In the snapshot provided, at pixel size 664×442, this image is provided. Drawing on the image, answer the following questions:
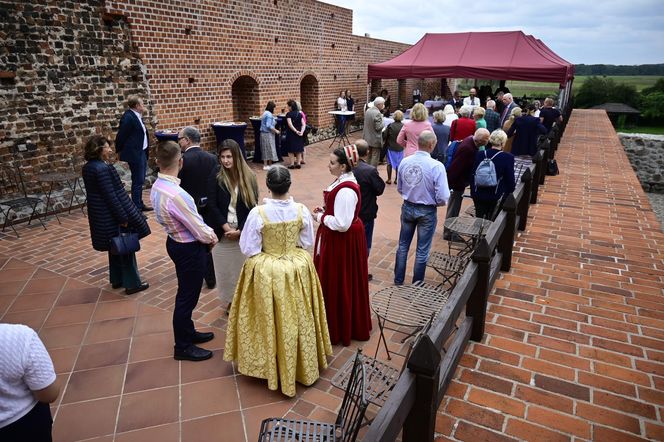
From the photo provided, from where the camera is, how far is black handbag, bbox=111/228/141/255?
4383 millimetres

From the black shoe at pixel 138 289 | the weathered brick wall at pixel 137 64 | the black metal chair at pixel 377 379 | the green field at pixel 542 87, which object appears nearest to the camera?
the black metal chair at pixel 377 379

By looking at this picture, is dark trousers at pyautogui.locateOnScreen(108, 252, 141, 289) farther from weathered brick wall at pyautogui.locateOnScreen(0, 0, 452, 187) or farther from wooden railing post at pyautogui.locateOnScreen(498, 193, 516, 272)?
wooden railing post at pyautogui.locateOnScreen(498, 193, 516, 272)

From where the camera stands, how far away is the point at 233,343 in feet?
11.0

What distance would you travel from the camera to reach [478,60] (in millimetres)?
12422

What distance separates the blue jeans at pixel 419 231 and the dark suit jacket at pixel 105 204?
9.05 ft

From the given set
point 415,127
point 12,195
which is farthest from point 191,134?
point 12,195

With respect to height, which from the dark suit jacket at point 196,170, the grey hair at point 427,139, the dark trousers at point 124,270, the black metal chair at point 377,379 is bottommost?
the dark trousers at point 124,270

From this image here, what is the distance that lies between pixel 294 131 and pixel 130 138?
408 centimetres

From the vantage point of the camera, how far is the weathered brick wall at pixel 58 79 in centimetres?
654

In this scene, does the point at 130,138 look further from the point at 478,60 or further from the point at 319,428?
the point at 478,60

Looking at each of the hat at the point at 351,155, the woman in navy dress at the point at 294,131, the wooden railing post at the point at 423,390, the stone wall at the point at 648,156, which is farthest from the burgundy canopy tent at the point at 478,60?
the wooden railing post at the point at 423,390

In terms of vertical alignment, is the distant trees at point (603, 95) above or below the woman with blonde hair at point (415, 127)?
→ below

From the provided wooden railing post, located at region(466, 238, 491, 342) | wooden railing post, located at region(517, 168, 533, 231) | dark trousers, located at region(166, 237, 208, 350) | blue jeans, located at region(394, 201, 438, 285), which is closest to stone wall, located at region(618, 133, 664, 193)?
wooden railing post, located at region(517, 168, 533, 231)

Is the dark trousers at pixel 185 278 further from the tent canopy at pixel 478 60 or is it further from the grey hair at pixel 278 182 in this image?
the tent canopy at pixel 478 60
